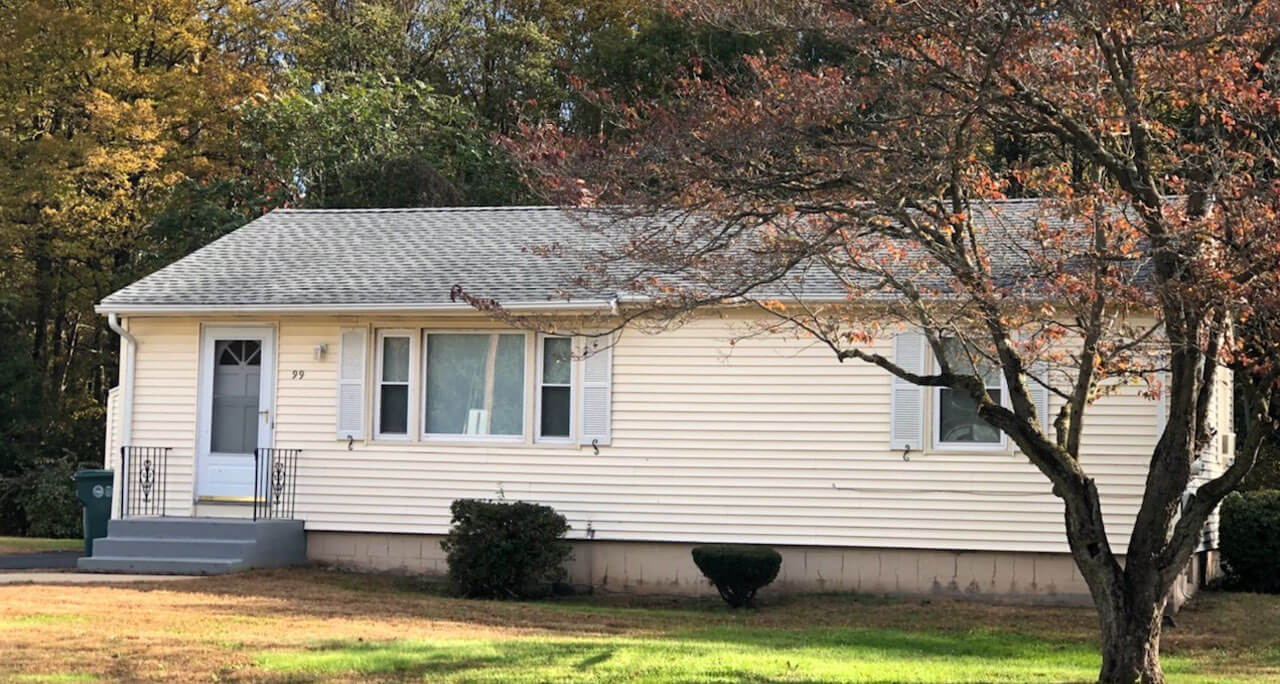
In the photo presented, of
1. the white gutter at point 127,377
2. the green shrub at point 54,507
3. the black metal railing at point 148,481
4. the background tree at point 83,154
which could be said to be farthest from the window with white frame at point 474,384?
the background tree at point 83,154

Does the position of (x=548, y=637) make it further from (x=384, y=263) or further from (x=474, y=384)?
(x=384, y=263)

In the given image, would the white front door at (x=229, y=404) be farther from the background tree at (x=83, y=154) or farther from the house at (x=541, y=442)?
the background tree at (x=83, y=154)

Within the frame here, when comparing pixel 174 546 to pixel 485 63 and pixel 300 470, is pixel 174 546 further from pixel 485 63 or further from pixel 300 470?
pixel 485 63

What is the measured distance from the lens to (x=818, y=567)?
15922 mm

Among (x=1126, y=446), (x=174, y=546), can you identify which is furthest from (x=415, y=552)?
(x=1126, y=446)

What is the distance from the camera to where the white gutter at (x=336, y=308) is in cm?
1608

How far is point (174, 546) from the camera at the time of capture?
16.5m

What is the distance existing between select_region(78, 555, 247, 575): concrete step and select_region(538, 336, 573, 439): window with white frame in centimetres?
365

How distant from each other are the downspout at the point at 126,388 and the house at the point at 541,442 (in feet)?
0.09

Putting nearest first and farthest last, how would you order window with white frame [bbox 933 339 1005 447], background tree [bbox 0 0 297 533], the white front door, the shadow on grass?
the shadow on grass < window with white frame [bbox 933 339 1005 447] < the white front door < background tree [bbox 0 0 297 533]

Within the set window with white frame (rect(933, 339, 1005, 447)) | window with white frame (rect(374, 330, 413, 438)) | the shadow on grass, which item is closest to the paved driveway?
window with white frame (rect(374, 330, 413, 438))

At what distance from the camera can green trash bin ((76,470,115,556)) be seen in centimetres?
1809

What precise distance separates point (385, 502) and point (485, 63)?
1869cm

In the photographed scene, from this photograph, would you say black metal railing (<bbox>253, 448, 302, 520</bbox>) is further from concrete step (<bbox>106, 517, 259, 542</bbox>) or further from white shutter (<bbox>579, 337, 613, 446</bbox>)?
white shutter (<bbox>579, 337, 613, 446</bbox>)
